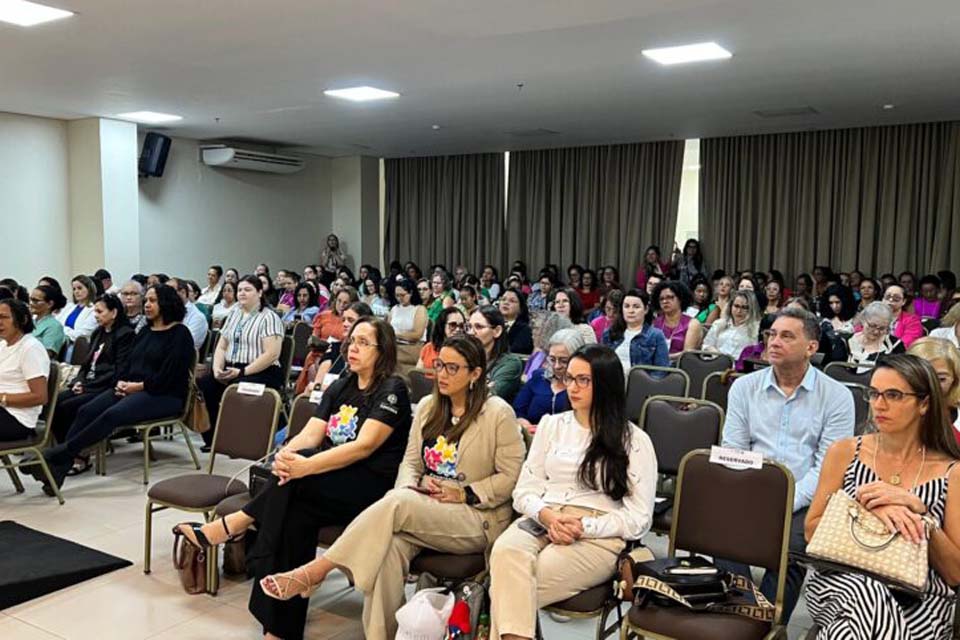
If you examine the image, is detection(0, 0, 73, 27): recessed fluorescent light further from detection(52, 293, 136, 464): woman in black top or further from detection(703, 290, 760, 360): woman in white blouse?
detection(703, 290, 760, 360): woman in white blouse

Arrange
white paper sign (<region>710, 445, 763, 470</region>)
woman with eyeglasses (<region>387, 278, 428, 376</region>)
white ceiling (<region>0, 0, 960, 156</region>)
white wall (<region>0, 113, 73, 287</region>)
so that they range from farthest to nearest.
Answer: white wall (<region>0, 113, 73, 287</region>) < woman with eyeglasses (<region>387, 278, 428, 376</region>) < white ceiling (<region>0, 0, 960, 156</region>) < white paper sign (<region>710, 445, 763, 470</region>)

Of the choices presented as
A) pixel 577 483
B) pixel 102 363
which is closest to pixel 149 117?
pixel 102 363

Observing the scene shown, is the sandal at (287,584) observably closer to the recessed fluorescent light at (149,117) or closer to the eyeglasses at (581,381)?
the eyeglasses at (581,381)

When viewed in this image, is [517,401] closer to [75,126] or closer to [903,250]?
[903,250]

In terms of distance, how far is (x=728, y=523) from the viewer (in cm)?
250

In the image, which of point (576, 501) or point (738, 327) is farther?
point (738, 327)

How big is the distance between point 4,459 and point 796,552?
13.7ft

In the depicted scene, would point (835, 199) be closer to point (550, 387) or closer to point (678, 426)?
point (550, 387)

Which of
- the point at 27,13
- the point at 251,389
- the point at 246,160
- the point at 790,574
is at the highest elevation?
the point at 27,13

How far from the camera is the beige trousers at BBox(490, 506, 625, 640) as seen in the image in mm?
2357

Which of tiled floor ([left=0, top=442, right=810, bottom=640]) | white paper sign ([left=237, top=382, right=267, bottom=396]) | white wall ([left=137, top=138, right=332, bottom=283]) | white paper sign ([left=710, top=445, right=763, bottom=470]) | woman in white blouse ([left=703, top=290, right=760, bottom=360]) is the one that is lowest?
tiled floor ([left=0, top=442, right=810, bottom=640])

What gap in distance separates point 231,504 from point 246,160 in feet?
29.8

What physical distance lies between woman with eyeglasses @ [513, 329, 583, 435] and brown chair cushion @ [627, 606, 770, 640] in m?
1.27

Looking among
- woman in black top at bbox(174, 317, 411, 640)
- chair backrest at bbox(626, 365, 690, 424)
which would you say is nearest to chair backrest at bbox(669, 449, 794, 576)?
woman in black top at bbox(174, 317, 411, 640)
